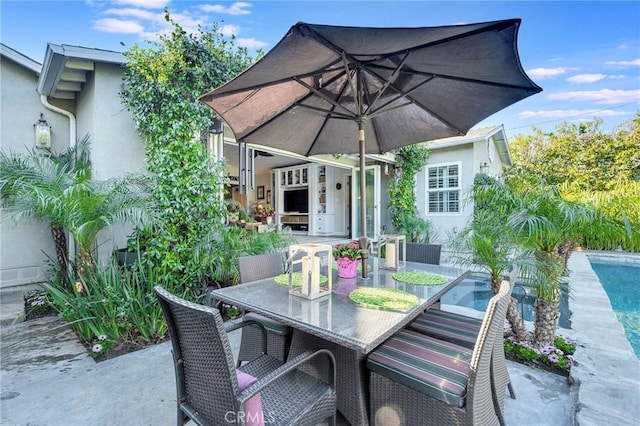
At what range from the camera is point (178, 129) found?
368cm

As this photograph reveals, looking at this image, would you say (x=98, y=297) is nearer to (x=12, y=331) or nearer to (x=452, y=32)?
(x=12, y=331)

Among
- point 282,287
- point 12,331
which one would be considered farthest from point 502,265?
point 12,331

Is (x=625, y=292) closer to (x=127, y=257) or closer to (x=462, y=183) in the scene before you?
(x=462, y=183)

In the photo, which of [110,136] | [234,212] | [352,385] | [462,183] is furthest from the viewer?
[462,183]

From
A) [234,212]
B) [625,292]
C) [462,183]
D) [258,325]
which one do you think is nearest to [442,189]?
[462,183]

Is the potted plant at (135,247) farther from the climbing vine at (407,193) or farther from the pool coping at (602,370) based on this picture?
the climbing vine at (407,193)

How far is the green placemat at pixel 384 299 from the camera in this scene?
5.28 feet

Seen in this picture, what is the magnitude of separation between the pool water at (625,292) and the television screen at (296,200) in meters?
8.31

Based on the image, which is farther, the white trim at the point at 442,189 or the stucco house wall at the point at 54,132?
the white trim at the point at 442,189

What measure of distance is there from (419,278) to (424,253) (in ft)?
3.57

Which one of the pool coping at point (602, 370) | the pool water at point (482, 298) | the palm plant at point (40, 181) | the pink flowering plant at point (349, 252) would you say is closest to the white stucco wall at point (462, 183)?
the pool water at point (482, 298)

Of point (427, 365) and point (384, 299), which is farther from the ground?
point (384, 299)

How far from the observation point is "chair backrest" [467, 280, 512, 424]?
1.23 metres

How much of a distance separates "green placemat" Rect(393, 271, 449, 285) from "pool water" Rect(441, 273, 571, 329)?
249 centimetres
